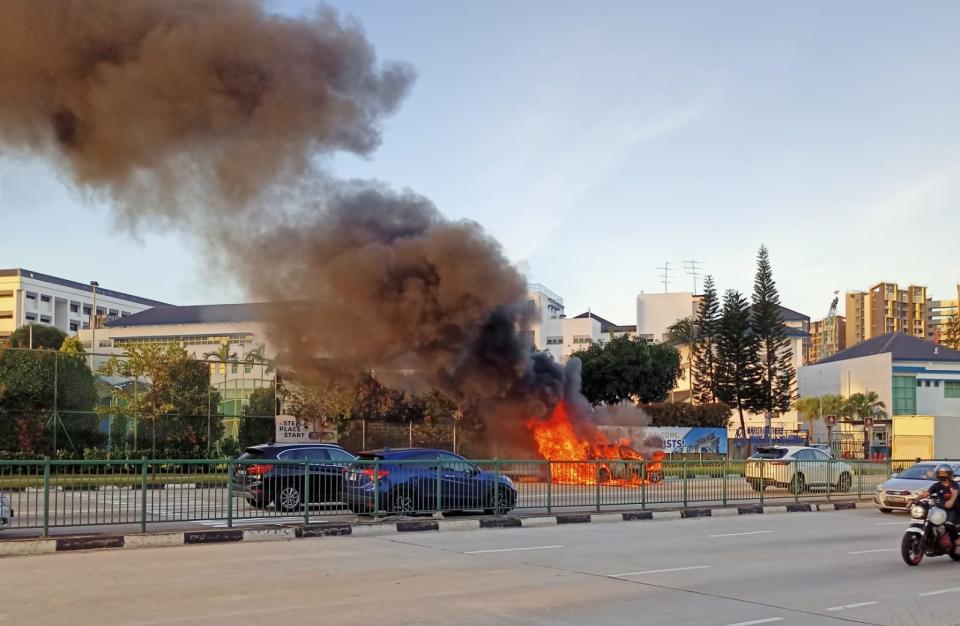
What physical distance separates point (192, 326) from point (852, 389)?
67.0m

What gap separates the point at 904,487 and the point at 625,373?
34963 mm

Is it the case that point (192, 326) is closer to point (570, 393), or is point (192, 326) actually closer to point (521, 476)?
point (570, 393)

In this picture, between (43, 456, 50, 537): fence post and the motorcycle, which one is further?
(43, 456, 50, 537): fence post

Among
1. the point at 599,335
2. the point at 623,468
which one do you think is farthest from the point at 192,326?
the point at 623,468

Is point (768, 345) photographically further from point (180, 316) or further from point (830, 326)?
point (830, 326)

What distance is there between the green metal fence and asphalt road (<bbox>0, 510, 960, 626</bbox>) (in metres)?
1.32

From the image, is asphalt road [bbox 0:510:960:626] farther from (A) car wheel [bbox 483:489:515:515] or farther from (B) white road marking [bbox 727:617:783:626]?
(A) car wheel [bbox 483:489:515:515]

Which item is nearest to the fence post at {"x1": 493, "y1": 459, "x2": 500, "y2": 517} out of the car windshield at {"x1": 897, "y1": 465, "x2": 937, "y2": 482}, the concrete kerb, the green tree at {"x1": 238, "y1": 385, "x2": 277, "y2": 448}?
the concrete kerb

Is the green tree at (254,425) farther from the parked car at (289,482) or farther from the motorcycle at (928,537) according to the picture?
the motorcycle at (928,537)

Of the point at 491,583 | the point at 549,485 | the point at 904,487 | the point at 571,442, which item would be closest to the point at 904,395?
the point at 571,442

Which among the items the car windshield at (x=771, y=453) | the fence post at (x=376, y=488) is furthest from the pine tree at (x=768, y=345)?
the fence post at (x=376, y=488)

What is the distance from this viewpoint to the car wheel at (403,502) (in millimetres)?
16689

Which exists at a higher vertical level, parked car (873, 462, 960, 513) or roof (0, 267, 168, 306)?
roof (0, 267, 168, 306)

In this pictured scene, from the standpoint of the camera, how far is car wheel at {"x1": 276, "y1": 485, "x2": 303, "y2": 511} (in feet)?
51.8
